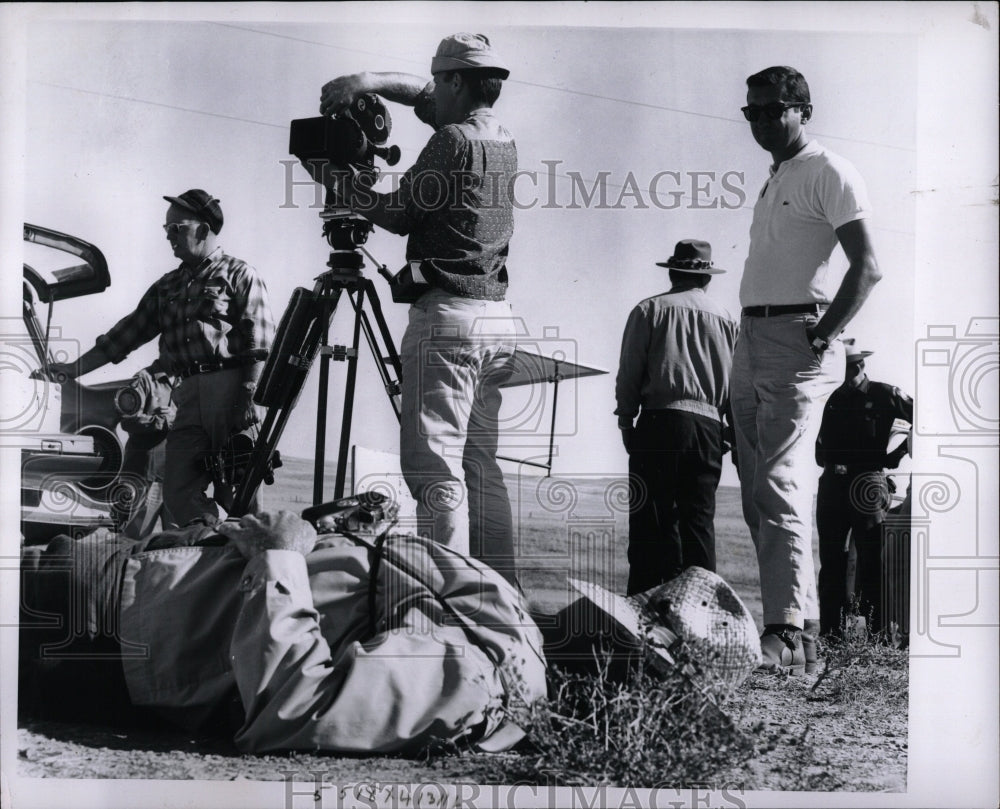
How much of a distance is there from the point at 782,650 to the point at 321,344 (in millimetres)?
2205

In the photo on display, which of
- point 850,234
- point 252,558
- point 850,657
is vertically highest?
point 850,234

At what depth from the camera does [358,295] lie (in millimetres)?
5129

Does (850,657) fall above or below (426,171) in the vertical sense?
below

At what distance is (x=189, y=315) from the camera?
5.16m

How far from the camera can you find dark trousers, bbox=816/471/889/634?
499 cm

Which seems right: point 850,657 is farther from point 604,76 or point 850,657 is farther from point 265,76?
point 265,76

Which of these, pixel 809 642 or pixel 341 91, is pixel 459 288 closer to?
pixel 341 91

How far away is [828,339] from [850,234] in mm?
421

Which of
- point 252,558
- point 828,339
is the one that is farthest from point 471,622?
point 828,339

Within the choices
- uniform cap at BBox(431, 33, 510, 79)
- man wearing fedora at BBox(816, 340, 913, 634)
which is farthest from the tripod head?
man wearing fedora at BBox(816, 340, 913, 634)

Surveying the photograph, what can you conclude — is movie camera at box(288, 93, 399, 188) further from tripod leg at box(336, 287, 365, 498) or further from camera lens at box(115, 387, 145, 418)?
camera lens at box(115, 387, 145, 418)

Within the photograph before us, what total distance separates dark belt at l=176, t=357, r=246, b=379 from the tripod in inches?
5.4

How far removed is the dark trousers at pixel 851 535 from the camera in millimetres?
4992

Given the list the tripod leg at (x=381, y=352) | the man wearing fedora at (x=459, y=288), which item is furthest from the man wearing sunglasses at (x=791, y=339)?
the tripod leg at (x=381, y=352)
